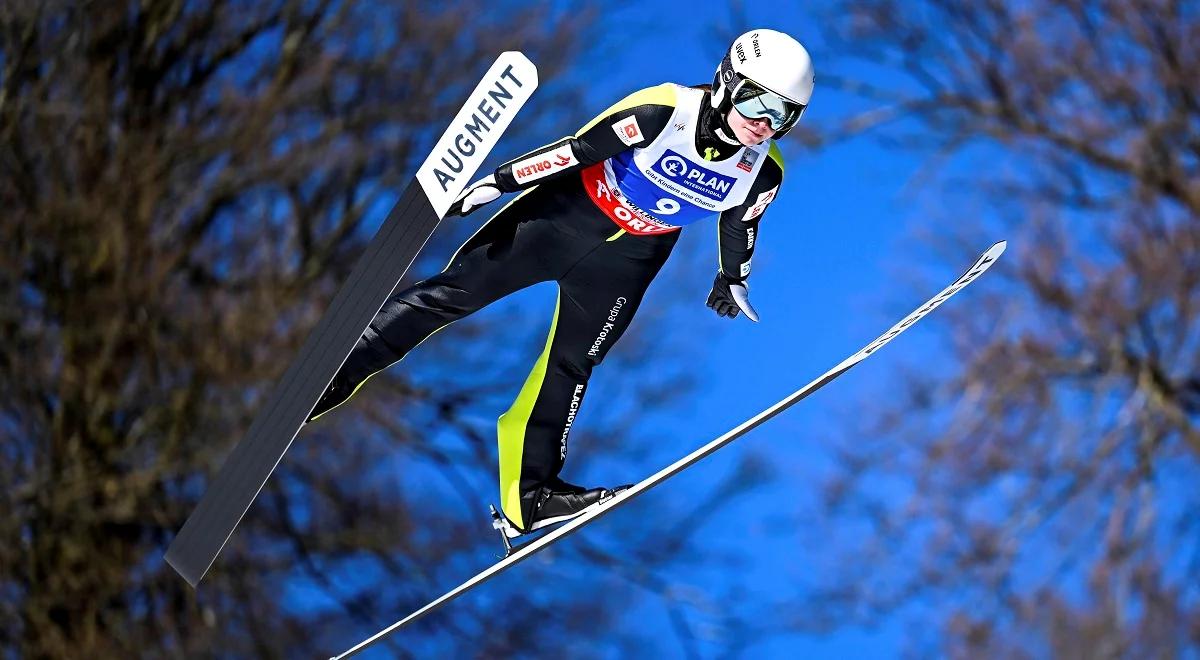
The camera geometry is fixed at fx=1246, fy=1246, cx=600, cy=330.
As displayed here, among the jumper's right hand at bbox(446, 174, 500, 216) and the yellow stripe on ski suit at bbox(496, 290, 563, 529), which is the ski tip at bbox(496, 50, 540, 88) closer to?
the jumper's right hand at bbox(446, 174, 500, 216)

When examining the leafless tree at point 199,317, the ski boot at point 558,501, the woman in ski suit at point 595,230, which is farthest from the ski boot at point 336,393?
the leafless tree at point 199,317

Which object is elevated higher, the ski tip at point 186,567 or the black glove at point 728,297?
the black glove at point 728,297

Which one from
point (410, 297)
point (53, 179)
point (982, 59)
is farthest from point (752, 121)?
point (982, 59)

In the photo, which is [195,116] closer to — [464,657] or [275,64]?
[275,64]

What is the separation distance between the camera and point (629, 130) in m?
3.25

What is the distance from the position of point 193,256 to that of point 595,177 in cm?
640

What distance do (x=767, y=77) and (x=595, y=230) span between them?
684 millimetres


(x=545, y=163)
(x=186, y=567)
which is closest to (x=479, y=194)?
(x=545, y=163)

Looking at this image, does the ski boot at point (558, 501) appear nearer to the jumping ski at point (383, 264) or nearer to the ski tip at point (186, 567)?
the jumping ski at point (383, 264)

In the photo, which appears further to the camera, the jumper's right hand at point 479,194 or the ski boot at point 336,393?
the ski boot at point 336,393

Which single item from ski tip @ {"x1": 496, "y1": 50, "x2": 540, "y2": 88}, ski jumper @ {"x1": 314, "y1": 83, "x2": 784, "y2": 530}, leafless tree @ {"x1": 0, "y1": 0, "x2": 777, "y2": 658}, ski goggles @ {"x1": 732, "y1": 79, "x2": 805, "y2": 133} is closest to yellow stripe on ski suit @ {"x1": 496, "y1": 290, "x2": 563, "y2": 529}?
ski jumper @ {"x1": 314, "y1": 83, "x2": 784, "y2": 530}

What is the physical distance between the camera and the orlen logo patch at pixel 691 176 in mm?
3301

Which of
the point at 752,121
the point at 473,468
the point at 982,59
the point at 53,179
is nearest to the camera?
the point at 752,121

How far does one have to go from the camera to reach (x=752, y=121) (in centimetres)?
316
